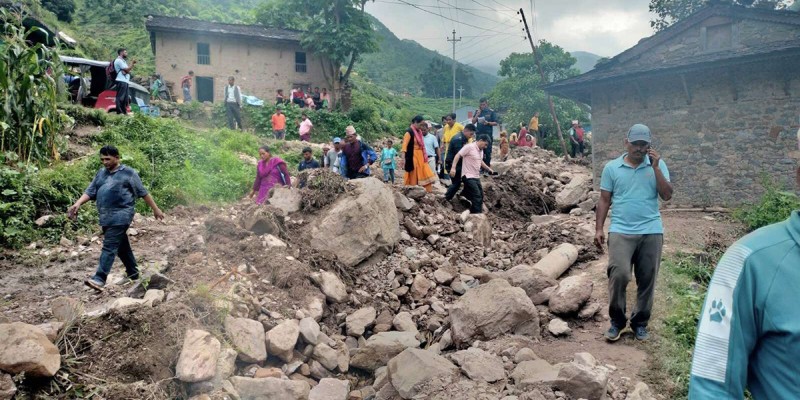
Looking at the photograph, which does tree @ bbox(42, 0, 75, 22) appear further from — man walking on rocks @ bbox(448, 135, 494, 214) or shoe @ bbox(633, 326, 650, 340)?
shoe @ bbox(633, 326, 650, 340)

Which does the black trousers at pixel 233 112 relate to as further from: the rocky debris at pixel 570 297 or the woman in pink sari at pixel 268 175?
the rocky debris at pixel 570 297

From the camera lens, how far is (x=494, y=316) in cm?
560

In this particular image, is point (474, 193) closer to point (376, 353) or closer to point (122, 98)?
point (376, 353)

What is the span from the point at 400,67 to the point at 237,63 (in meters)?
57.5

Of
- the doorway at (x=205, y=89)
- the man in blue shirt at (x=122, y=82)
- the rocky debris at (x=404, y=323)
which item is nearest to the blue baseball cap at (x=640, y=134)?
the rocky debris at (x=404, y=323)

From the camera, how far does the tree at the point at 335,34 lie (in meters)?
26.5

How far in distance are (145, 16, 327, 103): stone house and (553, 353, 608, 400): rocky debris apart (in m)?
25.4

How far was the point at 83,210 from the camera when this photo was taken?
8531mm

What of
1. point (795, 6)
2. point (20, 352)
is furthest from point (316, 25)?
point (20, 352)

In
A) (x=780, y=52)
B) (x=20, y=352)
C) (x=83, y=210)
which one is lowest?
(x=20, y=352)

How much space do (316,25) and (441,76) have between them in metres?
39.3

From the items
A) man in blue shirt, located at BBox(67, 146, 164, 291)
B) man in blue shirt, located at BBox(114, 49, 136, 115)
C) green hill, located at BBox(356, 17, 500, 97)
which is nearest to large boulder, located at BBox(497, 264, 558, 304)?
man in blue shirt, located at BBox(67, 146, 164, 291)

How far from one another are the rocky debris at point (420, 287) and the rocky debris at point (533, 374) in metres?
2.74

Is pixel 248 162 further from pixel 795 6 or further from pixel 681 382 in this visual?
pixel 795 6
